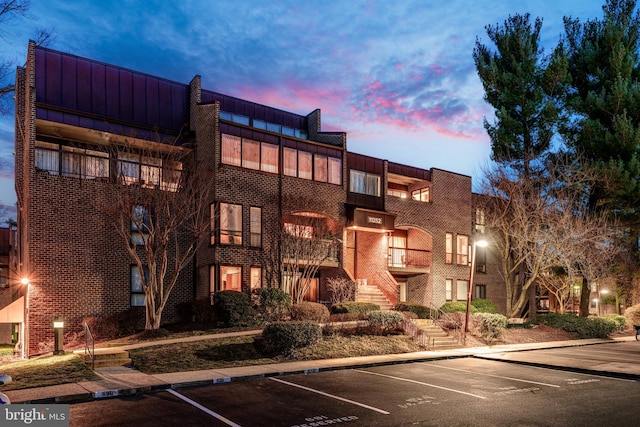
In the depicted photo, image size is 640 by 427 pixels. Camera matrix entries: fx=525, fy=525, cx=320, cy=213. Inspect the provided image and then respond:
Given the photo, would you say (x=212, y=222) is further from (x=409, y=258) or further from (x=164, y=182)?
(x=409, y=258)

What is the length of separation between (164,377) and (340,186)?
1793cm

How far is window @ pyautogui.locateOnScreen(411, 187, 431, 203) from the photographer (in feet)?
115

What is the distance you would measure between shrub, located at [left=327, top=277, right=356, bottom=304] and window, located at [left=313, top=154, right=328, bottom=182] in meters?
5.52

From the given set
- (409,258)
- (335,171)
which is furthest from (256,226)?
(409,258)

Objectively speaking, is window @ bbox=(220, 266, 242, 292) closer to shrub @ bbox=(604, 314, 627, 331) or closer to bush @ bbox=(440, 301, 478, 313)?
bush @ bbox=(440, 301, 478, 313)

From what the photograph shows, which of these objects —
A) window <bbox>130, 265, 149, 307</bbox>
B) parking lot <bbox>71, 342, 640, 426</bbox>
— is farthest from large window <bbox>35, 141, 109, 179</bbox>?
parking lot <bbox>71, 342, 640, 426</bbox>

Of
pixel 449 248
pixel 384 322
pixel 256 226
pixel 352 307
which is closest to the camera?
pixel 384 322

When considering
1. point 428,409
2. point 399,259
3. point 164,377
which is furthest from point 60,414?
point 399,259

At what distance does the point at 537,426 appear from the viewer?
28.5 ft

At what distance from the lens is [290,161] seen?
27.3 meters

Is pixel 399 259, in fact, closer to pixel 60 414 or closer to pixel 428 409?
pixel 428 409

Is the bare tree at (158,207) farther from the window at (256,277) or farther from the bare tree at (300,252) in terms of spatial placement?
the bare tree at (300,252)

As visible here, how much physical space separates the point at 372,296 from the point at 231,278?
8187 millimetres

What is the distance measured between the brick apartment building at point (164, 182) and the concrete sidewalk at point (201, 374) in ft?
20.2
